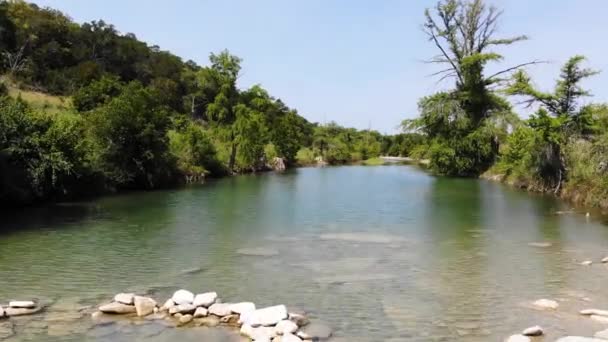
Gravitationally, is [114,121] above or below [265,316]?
above

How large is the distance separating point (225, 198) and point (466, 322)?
23.4 metres

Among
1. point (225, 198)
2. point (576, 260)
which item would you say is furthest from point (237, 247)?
point (225, 198)

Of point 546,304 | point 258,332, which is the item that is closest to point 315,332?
point 258,332

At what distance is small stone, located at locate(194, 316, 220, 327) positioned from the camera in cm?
996

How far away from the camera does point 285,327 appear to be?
9.25 m

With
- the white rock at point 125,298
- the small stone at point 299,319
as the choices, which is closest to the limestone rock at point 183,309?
the white rock at point 125,298

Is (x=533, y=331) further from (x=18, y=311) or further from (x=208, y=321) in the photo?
(x=18, y=311)

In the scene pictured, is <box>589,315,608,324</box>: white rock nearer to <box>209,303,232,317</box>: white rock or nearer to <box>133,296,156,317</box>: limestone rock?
<box>209,303,232,317</box>: white rock

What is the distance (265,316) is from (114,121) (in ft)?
101

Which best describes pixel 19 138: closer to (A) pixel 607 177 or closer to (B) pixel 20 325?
(B) pixel 20 325

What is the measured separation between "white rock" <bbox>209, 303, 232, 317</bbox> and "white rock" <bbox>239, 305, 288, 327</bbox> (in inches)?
17.2

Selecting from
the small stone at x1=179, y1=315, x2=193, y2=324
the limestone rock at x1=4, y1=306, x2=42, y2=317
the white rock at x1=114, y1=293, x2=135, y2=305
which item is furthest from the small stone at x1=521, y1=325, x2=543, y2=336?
the limestone rock at x1=4, y1=306, x2=42, y2=317

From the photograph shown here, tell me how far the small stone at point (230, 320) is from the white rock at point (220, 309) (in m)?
0.10

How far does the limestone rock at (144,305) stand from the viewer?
1045 cm
